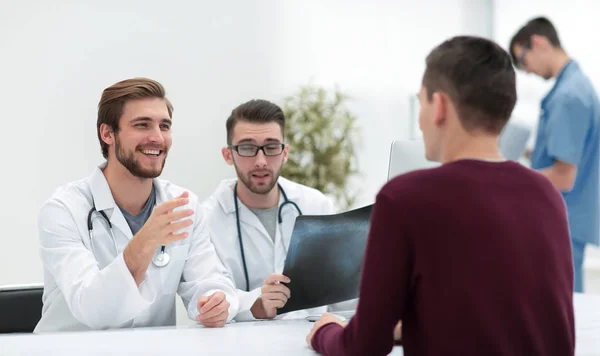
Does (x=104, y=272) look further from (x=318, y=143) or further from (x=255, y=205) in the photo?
(x=318, y=143)

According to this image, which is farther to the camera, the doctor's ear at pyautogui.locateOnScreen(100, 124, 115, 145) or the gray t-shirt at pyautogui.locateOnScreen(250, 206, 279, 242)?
the gray t-shirt at pyautogui.locateOnScreen(250, 206, 279, 242)

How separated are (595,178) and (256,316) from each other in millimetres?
2153

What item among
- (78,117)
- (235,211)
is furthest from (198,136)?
(235,211)

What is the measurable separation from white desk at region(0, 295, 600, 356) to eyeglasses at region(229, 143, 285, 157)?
0.79m

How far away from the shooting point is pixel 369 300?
1098mm

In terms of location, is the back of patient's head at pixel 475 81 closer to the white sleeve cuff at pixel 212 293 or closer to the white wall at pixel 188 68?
the white sleeve cuff at pixel 212 293

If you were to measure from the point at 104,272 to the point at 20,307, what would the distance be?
519 millimetres

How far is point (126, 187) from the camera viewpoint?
2.10 meters

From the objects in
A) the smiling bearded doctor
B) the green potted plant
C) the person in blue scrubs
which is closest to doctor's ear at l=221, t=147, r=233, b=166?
the smiling bearded doctor

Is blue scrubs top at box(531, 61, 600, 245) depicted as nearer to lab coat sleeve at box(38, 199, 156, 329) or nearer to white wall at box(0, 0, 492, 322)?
white wall at box(0, 0, 492, 322)

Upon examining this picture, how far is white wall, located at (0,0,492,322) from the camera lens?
342 cm

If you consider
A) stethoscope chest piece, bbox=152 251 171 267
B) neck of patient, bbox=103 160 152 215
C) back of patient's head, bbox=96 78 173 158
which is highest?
back of patient's head, bbox=96 78 173 158

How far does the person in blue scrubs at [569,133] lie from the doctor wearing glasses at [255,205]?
145 cm

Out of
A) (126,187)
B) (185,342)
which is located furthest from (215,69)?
(185,342)
